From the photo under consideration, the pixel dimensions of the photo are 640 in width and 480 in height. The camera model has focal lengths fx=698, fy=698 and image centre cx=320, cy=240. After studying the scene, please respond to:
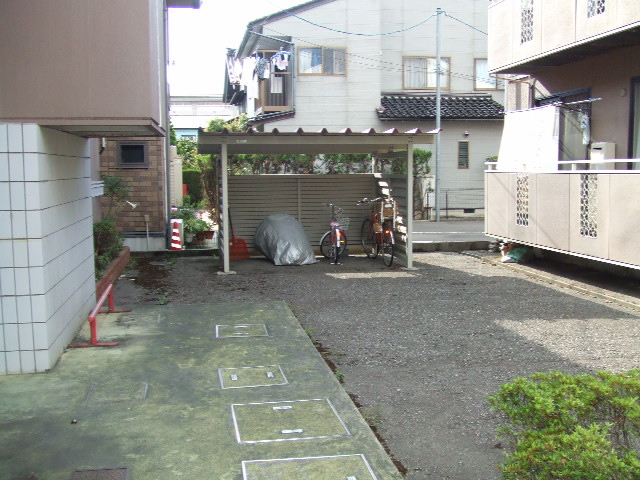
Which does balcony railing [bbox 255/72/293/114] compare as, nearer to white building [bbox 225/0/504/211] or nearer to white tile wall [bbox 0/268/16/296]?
white building [bbox 225/0/504/211]

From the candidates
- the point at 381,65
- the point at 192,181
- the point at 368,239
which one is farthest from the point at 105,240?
the point at 192,181

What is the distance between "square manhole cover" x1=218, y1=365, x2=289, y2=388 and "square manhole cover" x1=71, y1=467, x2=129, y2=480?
1.69 metres

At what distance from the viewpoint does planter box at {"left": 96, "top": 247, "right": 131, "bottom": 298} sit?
9.17 m

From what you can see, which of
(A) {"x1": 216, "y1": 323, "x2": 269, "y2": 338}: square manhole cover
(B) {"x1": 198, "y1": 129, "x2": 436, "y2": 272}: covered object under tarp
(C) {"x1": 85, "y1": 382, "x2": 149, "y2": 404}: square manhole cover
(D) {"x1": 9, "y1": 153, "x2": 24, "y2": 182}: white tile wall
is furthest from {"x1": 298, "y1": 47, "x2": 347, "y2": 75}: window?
(C) {"x1": 85, "y1": 382, "x2": 149, "y2": 404}: square manhole cover

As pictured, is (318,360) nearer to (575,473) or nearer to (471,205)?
(575,473)

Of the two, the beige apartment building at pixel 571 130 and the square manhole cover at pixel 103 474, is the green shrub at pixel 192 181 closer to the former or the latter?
the beige apartment building at pixel 571 130

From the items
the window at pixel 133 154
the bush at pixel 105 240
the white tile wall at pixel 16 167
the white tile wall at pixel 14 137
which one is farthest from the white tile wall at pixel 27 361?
the window at pixel 133 154

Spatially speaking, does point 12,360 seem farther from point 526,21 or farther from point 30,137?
point 526,21

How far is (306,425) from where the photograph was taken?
4789mm

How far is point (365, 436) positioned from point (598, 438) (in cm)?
202

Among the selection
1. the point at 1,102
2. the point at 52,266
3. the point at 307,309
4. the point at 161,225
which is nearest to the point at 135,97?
the point at 1,102

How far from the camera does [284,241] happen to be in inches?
525

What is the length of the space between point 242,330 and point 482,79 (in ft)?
70.1

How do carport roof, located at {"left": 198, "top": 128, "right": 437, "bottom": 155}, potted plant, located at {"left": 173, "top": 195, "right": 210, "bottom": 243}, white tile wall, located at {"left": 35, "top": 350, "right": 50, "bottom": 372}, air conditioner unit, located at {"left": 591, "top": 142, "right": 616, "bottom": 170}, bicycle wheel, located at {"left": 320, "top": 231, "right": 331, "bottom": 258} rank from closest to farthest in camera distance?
white tile wall, located at {"left": 35, "top": 350, "right": 50, "bottom": 372} → air conditioner unit, located at {"left": 591, "top": 142, "right": 616, "bottom": 170} → carport roof, located at {"left": 198, "top": 128, "right": 437, "bottom": 155} → bicycle wheel, located at {"left": 320, "top": 231, "right": 331, "bottom": 258} → potted plant, located at {"left": 173, "top": 195, "right": 210, "bottom": 243}
